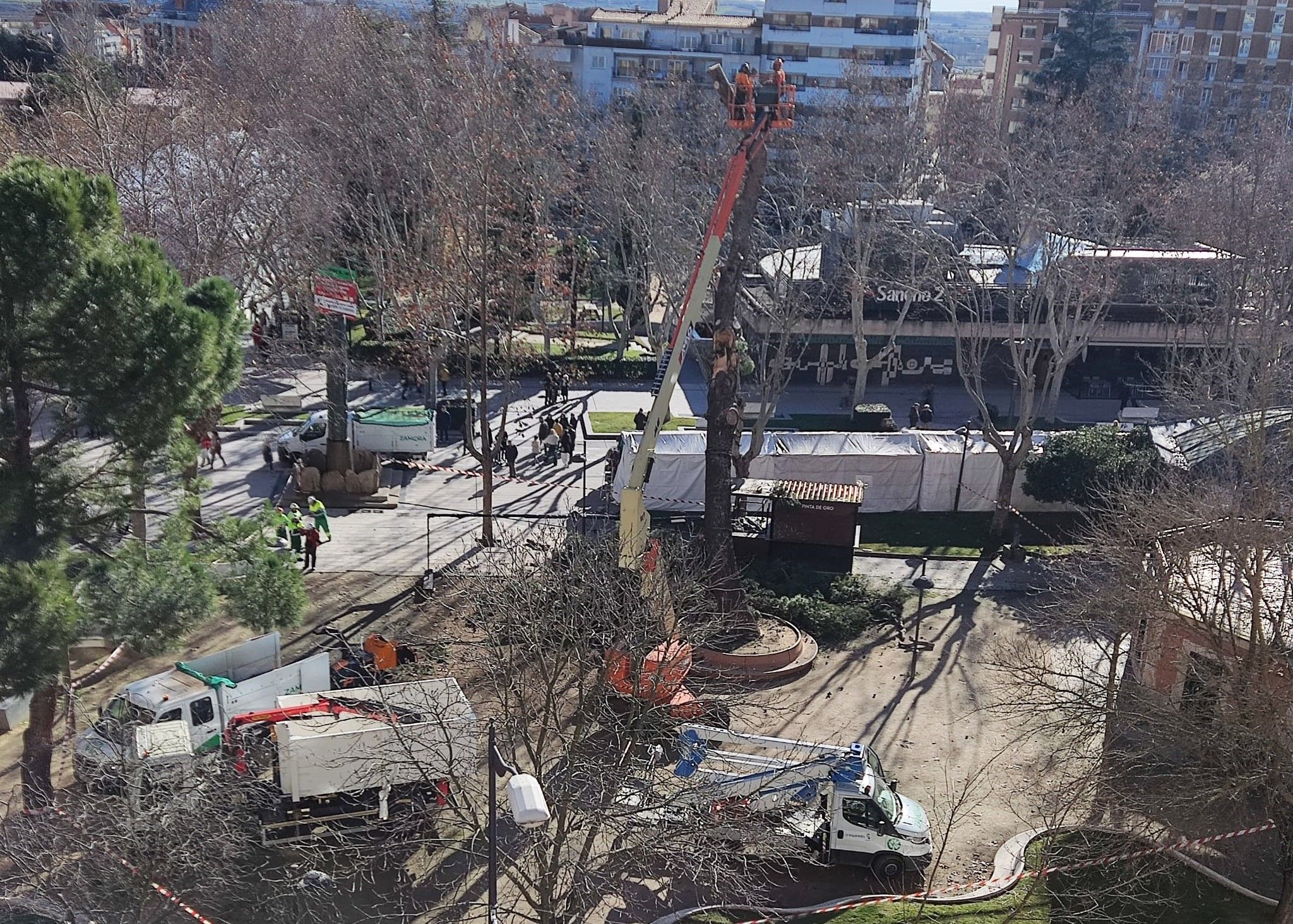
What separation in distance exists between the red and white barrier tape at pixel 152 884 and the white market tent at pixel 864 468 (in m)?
15.8

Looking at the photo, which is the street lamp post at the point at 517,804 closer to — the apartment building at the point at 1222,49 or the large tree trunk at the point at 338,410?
the large tree trunk at the point at 338,410

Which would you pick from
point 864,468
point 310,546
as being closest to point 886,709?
point 864,468

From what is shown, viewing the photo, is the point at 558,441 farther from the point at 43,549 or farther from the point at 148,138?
the point at 43,549

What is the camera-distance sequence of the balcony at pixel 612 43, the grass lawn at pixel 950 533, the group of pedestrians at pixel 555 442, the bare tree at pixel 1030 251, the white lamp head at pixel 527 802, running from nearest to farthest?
the white lamp head at pixel 527 802 → the grass lawn at pixel 950 533 → the bare tree at pixel 1030 251 → the group of pedestrians at pixel 555 442 → the balcony at pixel 612 43

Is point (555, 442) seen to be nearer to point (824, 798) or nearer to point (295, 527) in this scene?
point (295, 527)

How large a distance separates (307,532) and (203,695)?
712cm

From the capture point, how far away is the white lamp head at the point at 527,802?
928 centimetres

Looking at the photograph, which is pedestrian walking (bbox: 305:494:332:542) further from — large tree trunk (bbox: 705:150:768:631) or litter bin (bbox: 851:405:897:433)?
litter bin (bbox: 851:405:897:433)

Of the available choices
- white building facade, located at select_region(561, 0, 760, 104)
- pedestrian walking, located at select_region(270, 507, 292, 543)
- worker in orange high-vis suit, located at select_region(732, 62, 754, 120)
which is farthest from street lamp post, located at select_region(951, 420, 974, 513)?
white building facade, located at select_region(561, 0, 760, 104)

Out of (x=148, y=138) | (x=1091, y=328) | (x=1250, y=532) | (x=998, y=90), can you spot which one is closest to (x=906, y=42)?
(x=998, y=90)

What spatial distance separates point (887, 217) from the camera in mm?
35094

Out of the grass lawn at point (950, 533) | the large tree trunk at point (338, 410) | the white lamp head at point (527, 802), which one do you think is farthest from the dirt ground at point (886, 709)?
the white lamp head at point (527, 802)

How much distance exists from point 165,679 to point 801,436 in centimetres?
1687

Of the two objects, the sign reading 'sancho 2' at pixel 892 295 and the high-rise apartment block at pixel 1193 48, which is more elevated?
the high-rise apartment block at pixel 1193 48
